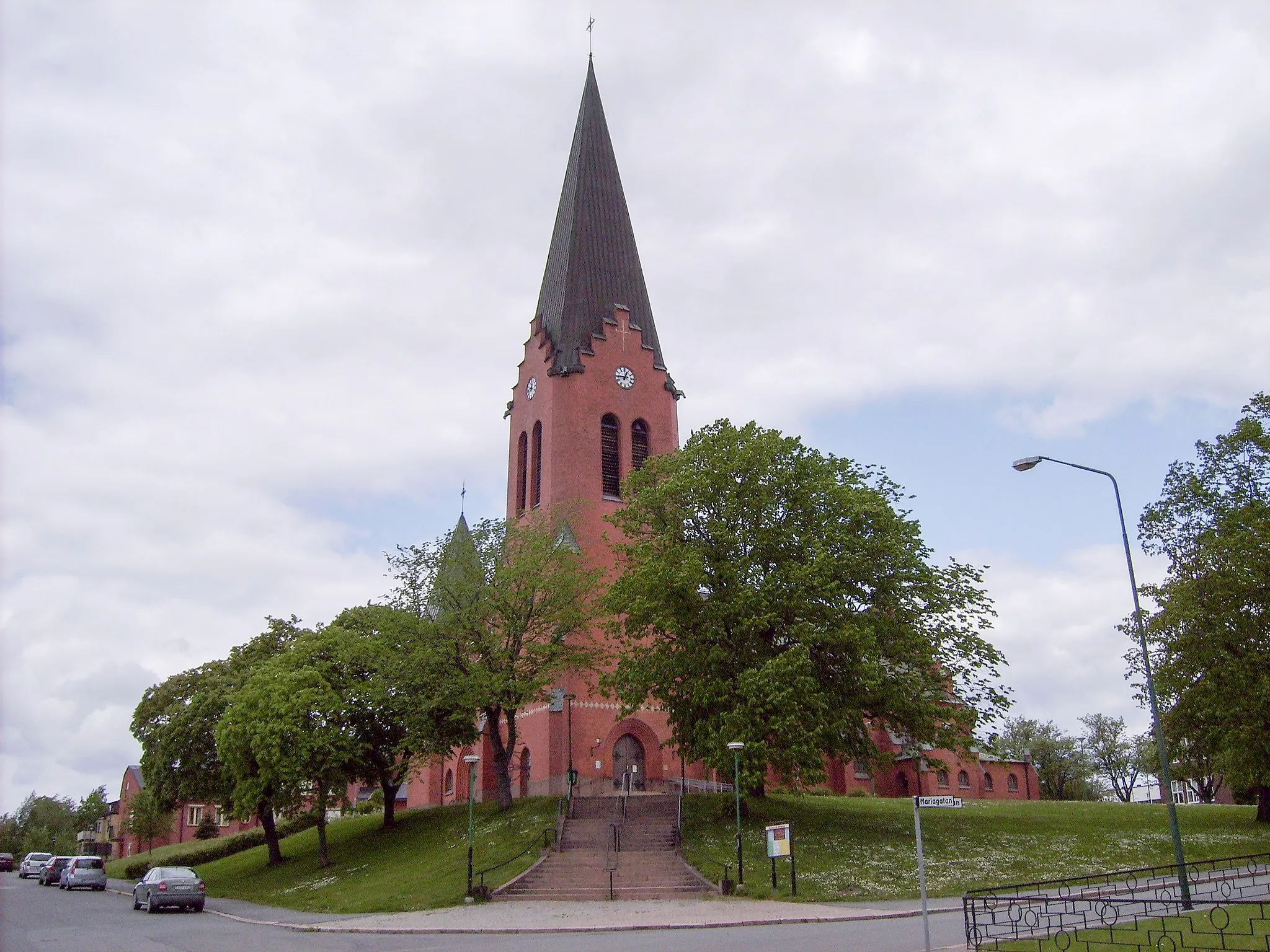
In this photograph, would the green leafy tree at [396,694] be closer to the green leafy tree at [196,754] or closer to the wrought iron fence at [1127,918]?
the green leafy tree at [196,754]

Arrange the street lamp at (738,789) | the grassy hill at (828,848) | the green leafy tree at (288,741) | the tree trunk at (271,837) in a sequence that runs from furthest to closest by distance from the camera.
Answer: the tree trunk at (271,837), the green leafy tree at (288,741), the grassy hill at (828,848), the street lamp at (738,789)

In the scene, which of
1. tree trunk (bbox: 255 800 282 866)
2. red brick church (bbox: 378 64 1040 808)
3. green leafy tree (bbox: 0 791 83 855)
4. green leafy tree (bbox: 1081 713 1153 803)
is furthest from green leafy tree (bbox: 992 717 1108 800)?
green leafy tree (bbox: 0 791 83 855)

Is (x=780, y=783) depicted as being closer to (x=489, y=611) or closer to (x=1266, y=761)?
(x=489, y=611)

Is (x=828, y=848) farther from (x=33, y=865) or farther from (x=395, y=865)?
(x=33, y=865)

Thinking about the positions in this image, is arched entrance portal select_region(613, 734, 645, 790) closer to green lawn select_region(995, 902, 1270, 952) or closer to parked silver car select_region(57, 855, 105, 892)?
parked silver car select_region(57, 855, 105, 892)

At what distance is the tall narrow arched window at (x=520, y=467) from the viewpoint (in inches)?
1864

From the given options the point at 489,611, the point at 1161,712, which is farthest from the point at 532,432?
the point at 1161,712

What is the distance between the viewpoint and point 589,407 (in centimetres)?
4503

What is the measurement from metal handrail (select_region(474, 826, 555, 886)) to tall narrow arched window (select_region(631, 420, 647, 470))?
18.3 meters

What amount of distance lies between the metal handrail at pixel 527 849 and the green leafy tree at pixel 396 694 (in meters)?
5.24

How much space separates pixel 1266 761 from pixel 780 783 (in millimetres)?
15676

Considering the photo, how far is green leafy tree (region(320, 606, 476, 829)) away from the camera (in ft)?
116

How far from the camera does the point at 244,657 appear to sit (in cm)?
4434

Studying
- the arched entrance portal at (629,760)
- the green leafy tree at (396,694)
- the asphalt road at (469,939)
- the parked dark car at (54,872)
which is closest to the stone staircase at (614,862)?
the arched entrance portal at (629,760)
